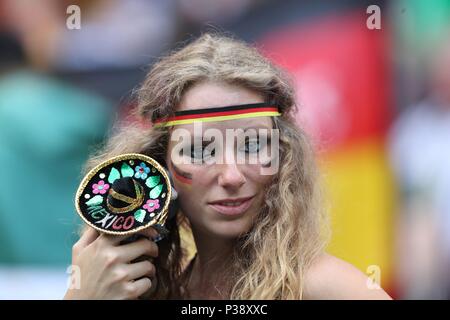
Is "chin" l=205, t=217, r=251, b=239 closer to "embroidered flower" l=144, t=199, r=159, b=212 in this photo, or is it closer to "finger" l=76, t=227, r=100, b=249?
"embroidered flower" l=144, t=199, r=159, b=212

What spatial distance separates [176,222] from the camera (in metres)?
2.41

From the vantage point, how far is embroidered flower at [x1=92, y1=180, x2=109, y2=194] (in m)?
1.91

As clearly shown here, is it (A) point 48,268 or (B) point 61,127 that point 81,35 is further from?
(A) point 48,268

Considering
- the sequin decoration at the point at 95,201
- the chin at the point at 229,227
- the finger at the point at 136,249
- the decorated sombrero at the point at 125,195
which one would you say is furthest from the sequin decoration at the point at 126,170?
the chin at the point at 229,227

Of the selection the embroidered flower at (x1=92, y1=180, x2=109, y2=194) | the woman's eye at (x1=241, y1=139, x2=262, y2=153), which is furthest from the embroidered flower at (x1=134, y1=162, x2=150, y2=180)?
the woman's eye at (x1=241, y1=139, x2=262, y2=153)

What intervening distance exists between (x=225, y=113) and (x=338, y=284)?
Result: 0.67 metres

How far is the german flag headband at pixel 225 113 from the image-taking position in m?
2.02

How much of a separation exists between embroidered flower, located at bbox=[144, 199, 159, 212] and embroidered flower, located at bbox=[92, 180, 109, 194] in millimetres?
142

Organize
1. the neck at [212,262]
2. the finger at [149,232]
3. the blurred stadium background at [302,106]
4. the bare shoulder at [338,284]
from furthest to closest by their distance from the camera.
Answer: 1. the blurred stadium background at [302,106]
2. the neck at [212,262]
3. the finger at [149,232]
4. the bare shoulder at [338,284]

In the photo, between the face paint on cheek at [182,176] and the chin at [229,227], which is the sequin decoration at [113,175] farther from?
the chin at [229,227]

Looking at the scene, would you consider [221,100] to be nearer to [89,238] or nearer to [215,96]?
[215,96]

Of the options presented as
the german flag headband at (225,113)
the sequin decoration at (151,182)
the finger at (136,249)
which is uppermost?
the german flag headband at (225,113)

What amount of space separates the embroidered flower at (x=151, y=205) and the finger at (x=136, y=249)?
13 cm

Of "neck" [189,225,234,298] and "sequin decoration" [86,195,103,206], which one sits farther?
"neck" [189,225,234,298]
